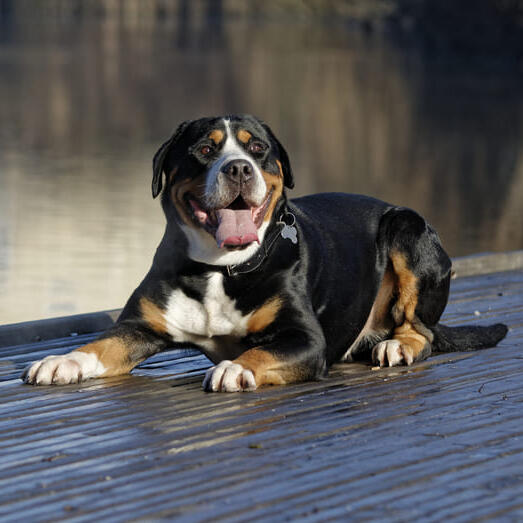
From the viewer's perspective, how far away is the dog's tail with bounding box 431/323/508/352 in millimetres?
4777

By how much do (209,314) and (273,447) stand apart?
1091 millimetres

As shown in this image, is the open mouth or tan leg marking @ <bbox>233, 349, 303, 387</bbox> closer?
tan leg marking @ <bbox>233, 349, 303, 387</bbox>

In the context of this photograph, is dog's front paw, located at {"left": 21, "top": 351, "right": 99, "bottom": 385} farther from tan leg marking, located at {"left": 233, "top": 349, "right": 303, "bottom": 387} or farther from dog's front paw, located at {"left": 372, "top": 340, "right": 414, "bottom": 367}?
dog's front paw, located at {"left": 372, "top": 340, "right": 414, "bottom": 367}

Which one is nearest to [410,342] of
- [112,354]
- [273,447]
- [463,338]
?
[463,338]

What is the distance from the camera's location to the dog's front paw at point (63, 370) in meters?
4.15

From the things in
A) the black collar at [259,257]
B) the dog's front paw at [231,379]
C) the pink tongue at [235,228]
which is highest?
the pink tongue at [235,228]

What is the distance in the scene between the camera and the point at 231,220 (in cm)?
425

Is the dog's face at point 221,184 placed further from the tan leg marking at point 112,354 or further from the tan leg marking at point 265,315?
the tan leg marking at point 112,354

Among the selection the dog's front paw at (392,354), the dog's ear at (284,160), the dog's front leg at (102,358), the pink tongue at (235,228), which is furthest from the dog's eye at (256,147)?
the dog's front paw at (392,354)

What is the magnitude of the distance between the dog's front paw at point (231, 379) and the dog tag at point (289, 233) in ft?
2.25

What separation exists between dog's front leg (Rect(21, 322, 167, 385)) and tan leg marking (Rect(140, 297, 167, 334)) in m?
0.04

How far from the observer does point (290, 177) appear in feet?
15.4

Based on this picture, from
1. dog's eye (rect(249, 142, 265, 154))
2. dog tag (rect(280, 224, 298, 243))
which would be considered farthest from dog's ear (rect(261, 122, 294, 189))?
dog tag (rect(280, 224, 298, 243))

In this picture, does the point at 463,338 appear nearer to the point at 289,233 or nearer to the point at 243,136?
the point at 289,233
